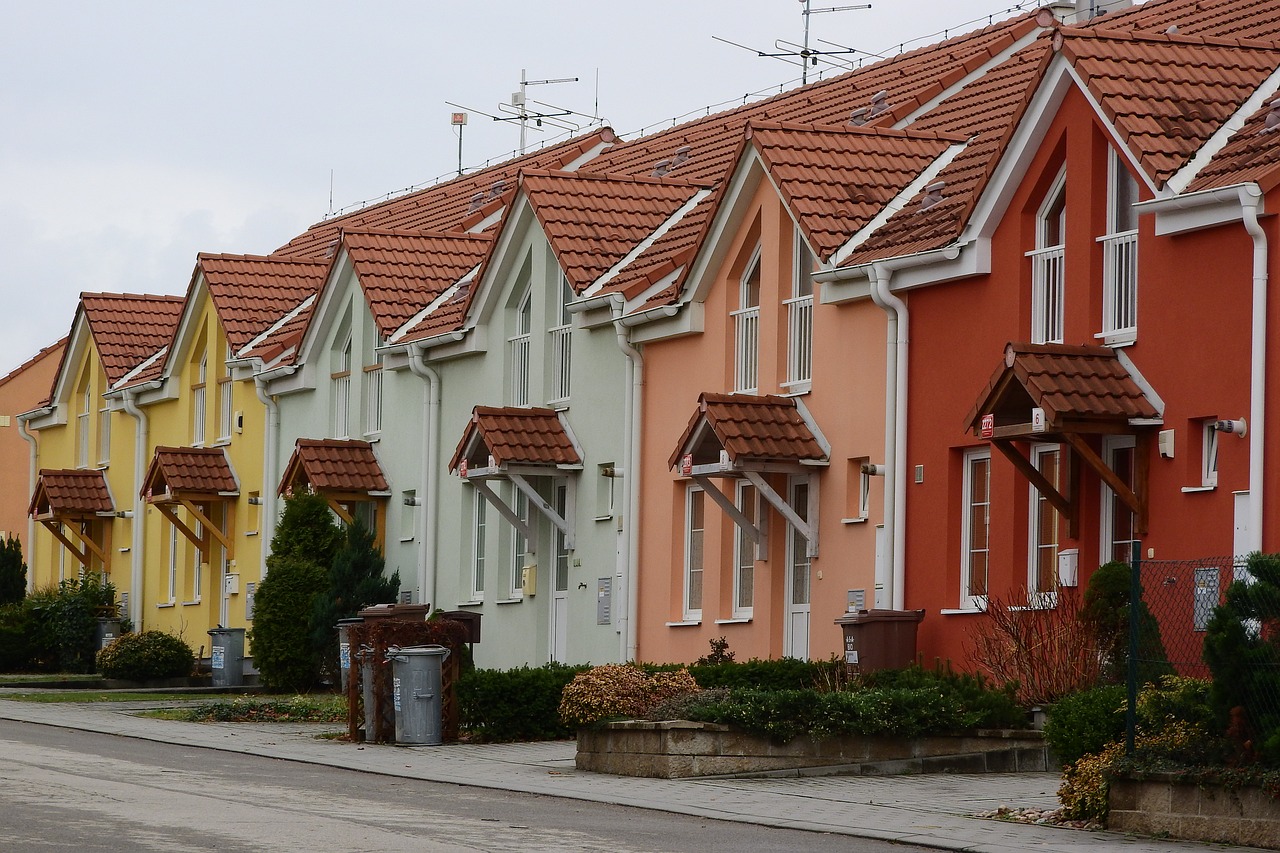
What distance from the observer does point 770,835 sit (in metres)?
14.9

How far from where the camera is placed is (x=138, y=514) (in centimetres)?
4297

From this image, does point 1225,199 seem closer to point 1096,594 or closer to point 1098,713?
point 1096,594

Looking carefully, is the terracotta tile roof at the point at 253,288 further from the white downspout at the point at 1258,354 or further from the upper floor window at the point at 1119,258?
the white downspout at the point at 1258,354

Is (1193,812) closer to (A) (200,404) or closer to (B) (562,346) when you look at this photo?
(B) (562,346)

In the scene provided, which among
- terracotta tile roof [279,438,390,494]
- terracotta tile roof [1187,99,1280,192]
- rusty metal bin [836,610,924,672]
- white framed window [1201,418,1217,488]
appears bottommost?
rusty metal bin [836,610,924,672]

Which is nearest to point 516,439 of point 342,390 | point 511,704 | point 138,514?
point 511,704

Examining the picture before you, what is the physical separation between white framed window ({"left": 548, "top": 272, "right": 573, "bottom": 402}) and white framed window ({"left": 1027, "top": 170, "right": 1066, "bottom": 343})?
9.30 meters

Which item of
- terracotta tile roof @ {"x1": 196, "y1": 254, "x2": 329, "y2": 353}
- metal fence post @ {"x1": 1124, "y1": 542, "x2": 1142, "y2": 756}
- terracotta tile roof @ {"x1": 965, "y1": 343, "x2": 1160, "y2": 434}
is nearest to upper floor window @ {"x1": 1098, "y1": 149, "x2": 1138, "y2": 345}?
terracotta tile roof @ {"x1": 965, "y1": 343, "x2": 1160, "y2": 434}

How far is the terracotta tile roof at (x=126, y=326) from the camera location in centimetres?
4522

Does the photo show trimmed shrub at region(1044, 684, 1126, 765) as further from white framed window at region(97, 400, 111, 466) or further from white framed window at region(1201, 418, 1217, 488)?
white framed window at region(97, 400, 111, 466)

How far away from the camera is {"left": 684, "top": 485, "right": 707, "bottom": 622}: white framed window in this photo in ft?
89.1

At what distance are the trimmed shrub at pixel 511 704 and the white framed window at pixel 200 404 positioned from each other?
1839 cm

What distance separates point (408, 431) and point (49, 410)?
54.8ft

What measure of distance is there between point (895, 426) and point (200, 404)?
68.2 ft
